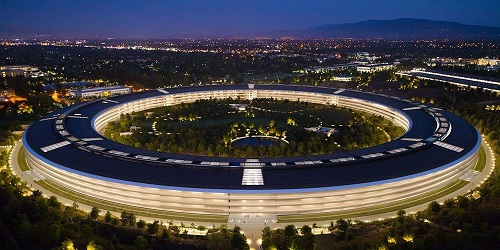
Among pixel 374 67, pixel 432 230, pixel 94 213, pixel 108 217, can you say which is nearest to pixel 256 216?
pixel 108 217

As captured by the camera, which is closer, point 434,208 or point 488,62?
point 434,208

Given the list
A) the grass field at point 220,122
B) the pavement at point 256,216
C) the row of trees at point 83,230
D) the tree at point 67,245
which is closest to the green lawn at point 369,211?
the pavement at point 256,216

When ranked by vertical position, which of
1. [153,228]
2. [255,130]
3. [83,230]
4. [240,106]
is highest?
[240,106]

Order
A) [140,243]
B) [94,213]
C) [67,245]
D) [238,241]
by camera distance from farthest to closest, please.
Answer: [94,213] < [238,241] < [140,243] < [67,245]

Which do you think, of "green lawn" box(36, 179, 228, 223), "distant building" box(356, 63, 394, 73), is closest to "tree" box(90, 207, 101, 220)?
"green lawn" box(36, 179, 228, 223)

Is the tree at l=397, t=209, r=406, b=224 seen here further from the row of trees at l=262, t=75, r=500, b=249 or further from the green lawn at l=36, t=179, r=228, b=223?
the green lawn at l=36, t=179, r=228, b=223

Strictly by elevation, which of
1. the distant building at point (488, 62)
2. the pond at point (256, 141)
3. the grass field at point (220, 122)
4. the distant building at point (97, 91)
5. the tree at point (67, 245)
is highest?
the distant building at point (488, 62)

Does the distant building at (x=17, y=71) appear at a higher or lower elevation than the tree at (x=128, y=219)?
higher

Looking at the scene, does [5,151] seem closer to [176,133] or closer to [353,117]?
[176,133]

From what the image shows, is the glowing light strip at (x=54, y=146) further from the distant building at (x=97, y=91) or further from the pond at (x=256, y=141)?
the distant building at (x=97, y=91)

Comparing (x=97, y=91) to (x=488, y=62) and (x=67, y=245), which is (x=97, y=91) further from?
(x=488, y=62)

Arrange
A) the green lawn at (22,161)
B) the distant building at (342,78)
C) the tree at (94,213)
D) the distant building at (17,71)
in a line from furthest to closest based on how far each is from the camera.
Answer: the distant building at (17,71), the distant building at (342,78), the green lawn at (22,161), the tree at (94,213)

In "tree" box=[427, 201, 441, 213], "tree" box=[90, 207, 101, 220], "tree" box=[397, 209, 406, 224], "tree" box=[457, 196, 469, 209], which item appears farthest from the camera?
"tree" box=[457, 196, 469, 209]
